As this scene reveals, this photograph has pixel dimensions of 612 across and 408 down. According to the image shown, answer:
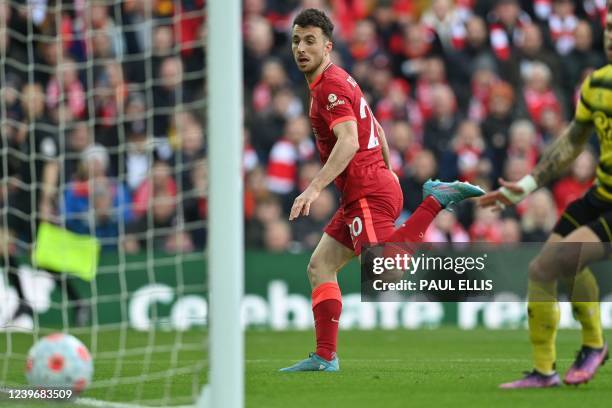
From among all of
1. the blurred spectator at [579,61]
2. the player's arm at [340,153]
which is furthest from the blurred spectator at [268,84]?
the player's arm at [340,153]

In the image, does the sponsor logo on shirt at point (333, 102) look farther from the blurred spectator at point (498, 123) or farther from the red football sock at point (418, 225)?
the blurred spectator at point (498, 123)

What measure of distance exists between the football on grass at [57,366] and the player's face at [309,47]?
273 centimetres

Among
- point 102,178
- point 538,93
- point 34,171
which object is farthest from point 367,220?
point 538,93

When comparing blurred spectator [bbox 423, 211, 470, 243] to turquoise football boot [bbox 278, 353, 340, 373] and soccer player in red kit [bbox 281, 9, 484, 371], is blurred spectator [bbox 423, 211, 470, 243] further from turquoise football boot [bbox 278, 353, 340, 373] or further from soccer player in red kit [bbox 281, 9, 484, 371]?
turquoise football boot [bbox 278, 353, 340, 373]

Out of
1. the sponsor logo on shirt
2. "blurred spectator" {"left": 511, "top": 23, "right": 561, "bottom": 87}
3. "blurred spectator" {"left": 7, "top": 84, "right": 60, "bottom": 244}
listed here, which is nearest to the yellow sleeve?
the sponsor logo on shirt

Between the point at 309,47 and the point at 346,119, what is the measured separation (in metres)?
0.59

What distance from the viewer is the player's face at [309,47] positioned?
28.0 feet

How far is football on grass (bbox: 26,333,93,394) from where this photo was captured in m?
6.79

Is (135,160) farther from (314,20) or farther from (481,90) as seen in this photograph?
(314,20)

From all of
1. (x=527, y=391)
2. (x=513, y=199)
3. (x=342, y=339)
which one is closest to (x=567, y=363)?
(x=527, y=391)

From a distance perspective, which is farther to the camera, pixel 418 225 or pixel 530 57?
pixel 530 57

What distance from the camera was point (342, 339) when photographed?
1264 cm

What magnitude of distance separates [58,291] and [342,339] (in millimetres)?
3603

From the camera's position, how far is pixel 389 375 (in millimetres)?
8344
